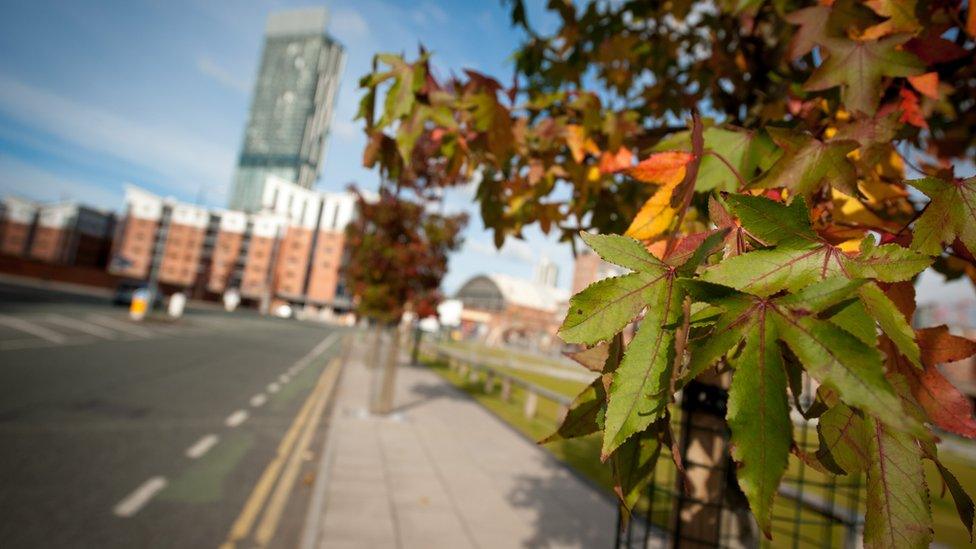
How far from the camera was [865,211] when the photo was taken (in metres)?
1.08

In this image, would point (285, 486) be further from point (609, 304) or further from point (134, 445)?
point (609, 304)

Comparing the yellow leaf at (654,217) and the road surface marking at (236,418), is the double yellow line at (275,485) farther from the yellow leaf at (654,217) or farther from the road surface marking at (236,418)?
the yellow leaf at (654,217)

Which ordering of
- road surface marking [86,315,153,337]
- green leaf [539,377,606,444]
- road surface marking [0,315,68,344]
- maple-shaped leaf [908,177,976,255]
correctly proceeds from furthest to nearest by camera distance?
road surface marking [86,315,153,337]
road surface marking [0,315,68,344]
green leaf [539,377,606,444]
maple-shaped leaf [908,177,976,255]

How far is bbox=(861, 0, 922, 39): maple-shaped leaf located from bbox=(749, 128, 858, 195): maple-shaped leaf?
0.56 meters

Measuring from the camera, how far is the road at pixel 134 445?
169 inches

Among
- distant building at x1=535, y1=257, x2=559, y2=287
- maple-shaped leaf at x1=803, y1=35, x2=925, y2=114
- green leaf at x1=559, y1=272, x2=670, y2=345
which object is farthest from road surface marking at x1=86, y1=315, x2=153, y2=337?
distant building at x1=535, y1=257, x2=559, y2=287

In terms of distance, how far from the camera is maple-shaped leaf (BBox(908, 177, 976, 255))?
69 cm

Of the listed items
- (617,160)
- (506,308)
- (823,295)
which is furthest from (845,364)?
(506,308)

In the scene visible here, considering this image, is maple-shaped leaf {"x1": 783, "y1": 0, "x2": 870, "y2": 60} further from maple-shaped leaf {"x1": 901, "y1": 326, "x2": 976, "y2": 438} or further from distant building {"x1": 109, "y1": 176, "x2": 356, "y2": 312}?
distant building {"x1": 109, "y1": 176, "x2": 356, "y2": 312}

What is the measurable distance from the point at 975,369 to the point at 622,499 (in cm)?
3876

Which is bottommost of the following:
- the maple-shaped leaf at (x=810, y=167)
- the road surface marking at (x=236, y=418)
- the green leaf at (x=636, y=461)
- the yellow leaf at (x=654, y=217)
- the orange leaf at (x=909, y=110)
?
the road surface marking at (x=236, y=418)

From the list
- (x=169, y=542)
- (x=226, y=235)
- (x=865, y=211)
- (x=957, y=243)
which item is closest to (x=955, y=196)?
(x=957, y=243)

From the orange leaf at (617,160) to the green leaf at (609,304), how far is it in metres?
1.26

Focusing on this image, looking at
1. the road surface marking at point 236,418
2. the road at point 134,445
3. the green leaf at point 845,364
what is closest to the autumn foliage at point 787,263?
the green leaf at point 845,364
